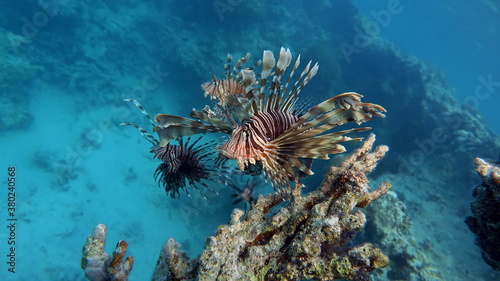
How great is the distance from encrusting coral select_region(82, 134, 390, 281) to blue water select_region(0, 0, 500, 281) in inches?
253

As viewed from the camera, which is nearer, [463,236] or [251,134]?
[251,134]

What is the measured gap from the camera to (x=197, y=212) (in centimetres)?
1260

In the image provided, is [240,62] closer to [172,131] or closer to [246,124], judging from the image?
[246,124]

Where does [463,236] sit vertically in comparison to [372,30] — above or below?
below

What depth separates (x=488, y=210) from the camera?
8.50 feet

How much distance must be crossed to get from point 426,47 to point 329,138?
8822 centimetres

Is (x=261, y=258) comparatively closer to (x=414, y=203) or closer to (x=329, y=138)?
(x=329, y=138)

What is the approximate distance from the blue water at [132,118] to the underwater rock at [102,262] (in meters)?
7.04

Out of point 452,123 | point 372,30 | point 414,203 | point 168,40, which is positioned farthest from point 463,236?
point 372,30

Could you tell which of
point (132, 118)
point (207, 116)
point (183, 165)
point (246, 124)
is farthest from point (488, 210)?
point (132, 118)
